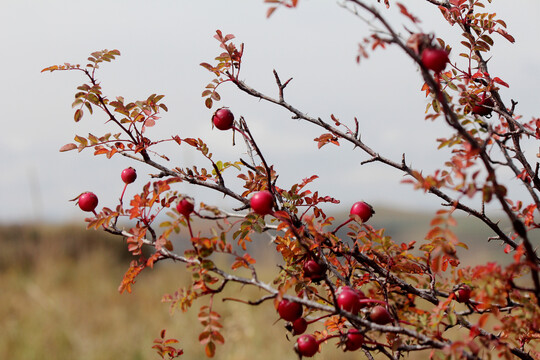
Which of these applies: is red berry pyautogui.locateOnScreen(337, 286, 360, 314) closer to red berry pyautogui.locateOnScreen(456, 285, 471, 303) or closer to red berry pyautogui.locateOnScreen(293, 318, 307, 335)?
red berry pyautogui.locateOnScreen(293, 318, 307, 335)

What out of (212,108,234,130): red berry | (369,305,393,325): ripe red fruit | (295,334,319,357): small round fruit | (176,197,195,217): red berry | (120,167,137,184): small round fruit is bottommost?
(295,334,319,357): small round fruit

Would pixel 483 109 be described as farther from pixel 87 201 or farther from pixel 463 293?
pixel 87 201

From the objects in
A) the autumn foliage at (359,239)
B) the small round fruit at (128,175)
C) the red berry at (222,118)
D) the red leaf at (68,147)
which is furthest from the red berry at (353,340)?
the red leaf at (68,147)

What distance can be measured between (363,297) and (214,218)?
14.7 inches

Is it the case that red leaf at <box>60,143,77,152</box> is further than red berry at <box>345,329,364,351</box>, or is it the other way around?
red leaf at <box>60,143,77,152</box>

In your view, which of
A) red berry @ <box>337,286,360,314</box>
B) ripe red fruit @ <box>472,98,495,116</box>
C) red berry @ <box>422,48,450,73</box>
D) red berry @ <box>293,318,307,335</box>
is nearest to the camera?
red berry @ <box>422,48,450,73</box>

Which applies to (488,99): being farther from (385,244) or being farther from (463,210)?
(385,244)

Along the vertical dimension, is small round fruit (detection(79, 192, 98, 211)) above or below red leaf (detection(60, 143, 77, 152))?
below

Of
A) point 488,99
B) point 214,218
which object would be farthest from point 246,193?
point 488,99

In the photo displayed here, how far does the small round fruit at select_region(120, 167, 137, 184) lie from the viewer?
4.58ft

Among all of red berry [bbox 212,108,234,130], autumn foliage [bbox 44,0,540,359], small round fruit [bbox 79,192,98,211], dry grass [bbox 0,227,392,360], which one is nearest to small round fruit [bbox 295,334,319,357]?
autumn foliage [bbox 44,0,540,359]

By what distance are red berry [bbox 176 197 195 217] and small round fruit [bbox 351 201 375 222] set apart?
0.47m

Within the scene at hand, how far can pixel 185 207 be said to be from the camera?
1044 millimetres

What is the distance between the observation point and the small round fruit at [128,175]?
1397 mm
